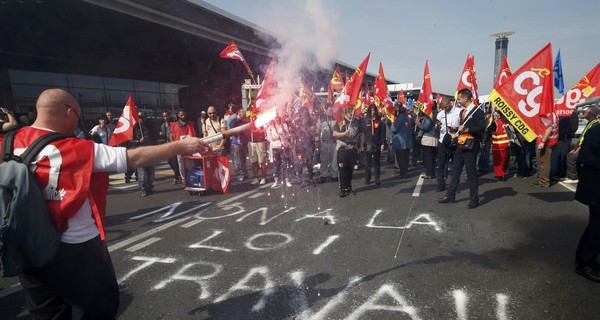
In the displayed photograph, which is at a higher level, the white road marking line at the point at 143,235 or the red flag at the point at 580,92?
the red flag at the point at 580,92

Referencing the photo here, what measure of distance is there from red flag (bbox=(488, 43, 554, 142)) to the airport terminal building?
4097mm

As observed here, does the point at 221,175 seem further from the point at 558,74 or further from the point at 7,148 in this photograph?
the point at 558,74

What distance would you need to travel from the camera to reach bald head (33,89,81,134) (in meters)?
1.88

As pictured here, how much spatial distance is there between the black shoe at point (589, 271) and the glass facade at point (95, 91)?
654 inches

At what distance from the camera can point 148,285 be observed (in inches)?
131

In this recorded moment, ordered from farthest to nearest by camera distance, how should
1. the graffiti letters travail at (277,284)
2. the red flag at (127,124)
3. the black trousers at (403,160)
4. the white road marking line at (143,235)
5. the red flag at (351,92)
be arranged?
the black trousers at (403,160), the red flag at (127,124), the red flag at (351,92), the white road marking line at (143,235), the graffiti letters travail at (277,284)

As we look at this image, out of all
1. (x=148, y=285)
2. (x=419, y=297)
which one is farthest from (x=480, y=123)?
(x=148, y=285)

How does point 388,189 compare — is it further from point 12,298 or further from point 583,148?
point 12,298

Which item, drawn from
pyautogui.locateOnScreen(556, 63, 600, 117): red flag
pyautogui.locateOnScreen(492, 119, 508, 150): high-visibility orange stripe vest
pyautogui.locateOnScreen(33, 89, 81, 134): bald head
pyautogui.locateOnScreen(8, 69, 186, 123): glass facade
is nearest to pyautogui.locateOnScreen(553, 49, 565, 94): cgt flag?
pyautogui.locateOnScreen(556, 63, 600, 117): red flag

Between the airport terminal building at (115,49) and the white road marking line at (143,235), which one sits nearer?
the white road marking line at (143,235)

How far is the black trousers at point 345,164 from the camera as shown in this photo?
6.85 metres

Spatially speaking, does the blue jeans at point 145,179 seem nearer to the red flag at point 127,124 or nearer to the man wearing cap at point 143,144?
the man wearing cap at point 143,144

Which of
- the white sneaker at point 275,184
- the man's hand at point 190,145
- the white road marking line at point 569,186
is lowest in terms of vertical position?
the white road marking line at point 569,186

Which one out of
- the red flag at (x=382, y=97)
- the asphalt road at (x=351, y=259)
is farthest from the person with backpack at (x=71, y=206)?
the red flag at (x=382, y=97)
